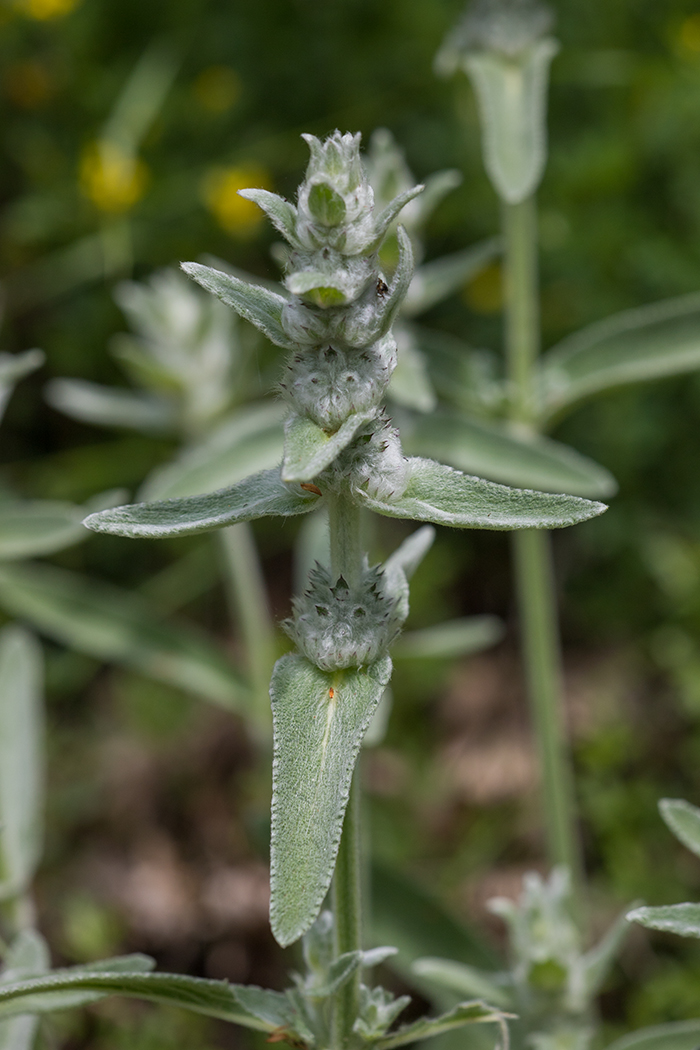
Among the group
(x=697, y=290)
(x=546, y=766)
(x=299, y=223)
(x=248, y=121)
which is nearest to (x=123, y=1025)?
(x=546, y=766)

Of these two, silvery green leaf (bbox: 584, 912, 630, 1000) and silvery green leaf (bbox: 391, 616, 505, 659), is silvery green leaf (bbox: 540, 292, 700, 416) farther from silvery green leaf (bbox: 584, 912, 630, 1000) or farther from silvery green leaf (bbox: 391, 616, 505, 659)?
silvery green leaf (bbox: 584, 912, 630, 1000)

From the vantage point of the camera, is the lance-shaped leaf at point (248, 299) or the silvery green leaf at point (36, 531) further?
the silvery green leaf at point (36, 531)

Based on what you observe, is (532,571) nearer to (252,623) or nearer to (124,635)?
(252,623)

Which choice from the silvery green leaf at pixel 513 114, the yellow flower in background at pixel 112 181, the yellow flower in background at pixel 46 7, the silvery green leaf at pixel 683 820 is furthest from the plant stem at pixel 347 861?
the yellow flower in background at pixel 46 7

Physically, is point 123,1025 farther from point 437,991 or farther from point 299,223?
point 299,223

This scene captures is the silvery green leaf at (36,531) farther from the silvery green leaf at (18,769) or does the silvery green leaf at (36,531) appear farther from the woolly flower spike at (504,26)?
the woolly flower spike at (504,26)

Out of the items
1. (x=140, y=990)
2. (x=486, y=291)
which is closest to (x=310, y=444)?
(x=140, y=990)
